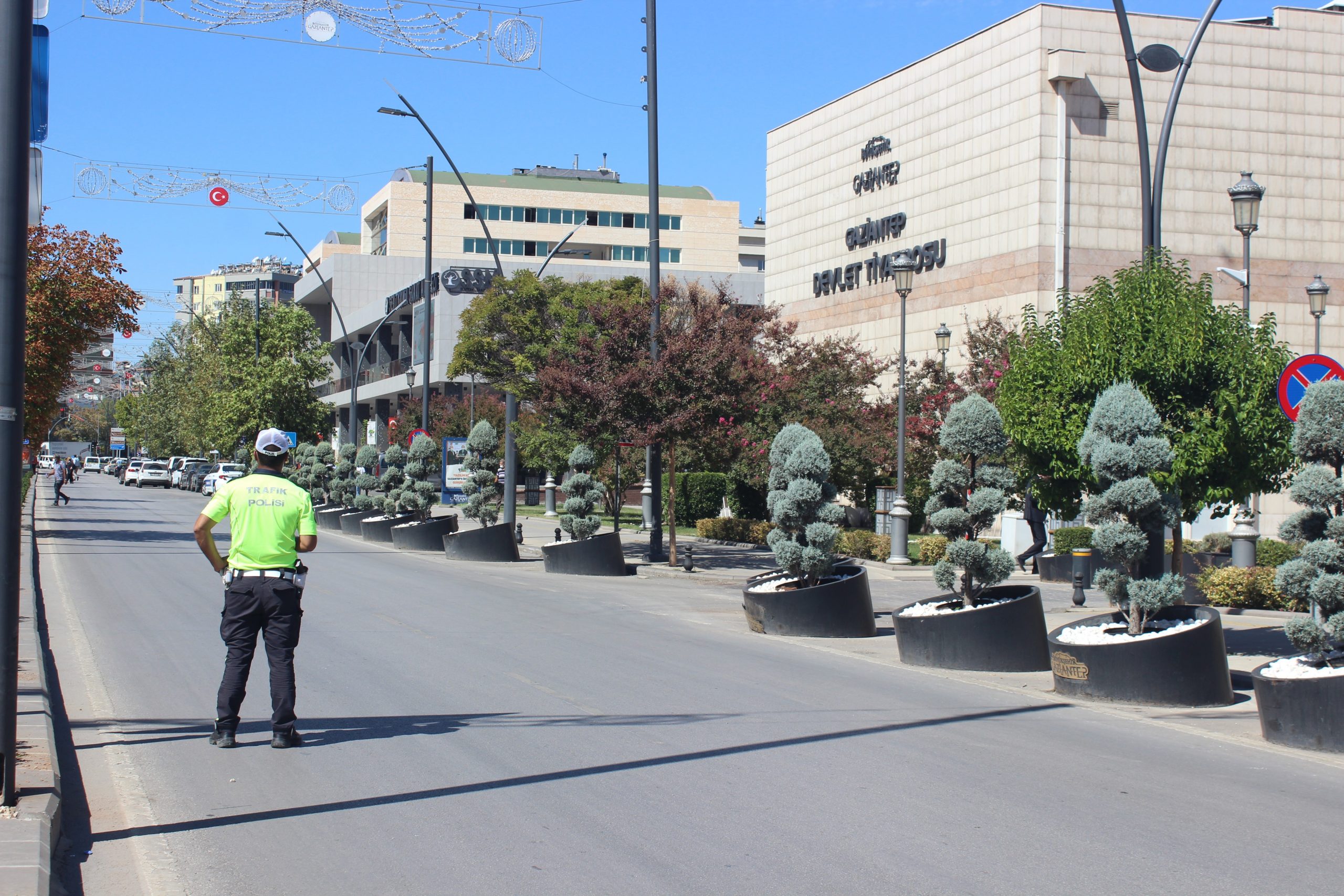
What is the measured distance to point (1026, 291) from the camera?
35250 mm

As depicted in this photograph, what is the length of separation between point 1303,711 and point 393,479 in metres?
25.2

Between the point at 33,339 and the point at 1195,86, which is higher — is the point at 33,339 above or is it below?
below

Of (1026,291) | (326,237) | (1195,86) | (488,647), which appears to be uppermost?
(326,237)

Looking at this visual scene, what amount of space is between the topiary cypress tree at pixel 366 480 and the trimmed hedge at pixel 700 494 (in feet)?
28.3

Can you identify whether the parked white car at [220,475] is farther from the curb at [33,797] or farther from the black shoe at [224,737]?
the black shoe at [224,737]

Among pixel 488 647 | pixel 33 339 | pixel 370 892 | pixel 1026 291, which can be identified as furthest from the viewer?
pixel 1026 291

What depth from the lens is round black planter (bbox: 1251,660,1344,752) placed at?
8.15 metres

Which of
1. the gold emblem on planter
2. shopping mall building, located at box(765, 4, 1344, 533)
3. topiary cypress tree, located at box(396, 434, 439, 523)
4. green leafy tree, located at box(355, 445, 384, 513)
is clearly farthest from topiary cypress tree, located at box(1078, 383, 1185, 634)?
shopping mall building, located at box(765, 4, 1344, 533)

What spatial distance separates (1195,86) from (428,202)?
2282 centimetres

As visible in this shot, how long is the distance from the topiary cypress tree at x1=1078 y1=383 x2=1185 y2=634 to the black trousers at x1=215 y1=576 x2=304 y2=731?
6387 millimetres

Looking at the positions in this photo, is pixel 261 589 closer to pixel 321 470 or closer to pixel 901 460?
pixel 901 460

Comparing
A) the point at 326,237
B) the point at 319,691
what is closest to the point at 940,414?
the point at 319,691

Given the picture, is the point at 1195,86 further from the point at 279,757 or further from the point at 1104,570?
the point at 279,757

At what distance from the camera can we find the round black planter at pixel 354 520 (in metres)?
33.4
